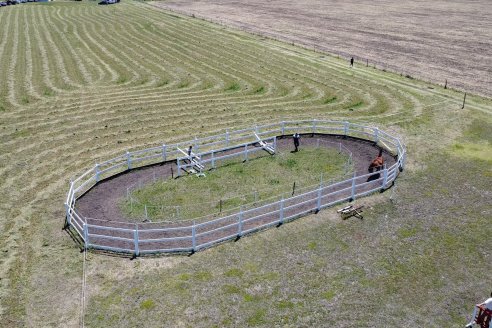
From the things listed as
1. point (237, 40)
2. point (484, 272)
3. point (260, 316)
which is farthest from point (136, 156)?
point (237, 40)

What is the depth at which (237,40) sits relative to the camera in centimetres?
6588

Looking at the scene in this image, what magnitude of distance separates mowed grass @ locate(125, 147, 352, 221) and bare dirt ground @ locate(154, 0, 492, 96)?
24.4m

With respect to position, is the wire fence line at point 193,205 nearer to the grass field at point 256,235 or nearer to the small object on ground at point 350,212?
the grass field at point 256,235

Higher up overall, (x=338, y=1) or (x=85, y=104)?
(x=338, y=1)

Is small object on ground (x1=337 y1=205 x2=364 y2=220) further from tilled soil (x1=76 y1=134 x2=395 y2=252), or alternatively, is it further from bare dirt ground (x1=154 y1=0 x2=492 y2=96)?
bare dirt ground (x1=154 y1=0 x2=492 y2=96)

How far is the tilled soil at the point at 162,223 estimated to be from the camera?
19.6 metres

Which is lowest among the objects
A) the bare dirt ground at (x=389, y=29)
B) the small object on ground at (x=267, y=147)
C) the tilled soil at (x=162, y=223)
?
the tilled soil at (x=162, y=223)

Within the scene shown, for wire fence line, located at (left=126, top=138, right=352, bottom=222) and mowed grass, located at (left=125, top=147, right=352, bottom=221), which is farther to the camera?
mowed grass, located at (left=125, top=147, right=352, bottom=221)

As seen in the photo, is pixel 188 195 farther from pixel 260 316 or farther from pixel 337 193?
pixel 260 316

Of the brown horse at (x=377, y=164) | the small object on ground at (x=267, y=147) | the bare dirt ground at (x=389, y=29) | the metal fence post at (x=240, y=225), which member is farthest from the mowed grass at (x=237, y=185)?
the bare dirt ground at (x=389, y=29)

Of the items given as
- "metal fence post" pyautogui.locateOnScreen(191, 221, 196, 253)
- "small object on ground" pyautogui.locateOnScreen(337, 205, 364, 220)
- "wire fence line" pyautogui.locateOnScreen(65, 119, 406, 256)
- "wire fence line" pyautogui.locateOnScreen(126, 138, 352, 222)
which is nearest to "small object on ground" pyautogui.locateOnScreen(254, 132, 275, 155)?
"wire fence line" pyautogui.locateOnScreen(65, 119, 406, 256)

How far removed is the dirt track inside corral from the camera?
21922 mm

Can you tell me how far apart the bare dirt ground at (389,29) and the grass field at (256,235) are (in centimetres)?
701

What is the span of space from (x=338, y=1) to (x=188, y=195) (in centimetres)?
10764
